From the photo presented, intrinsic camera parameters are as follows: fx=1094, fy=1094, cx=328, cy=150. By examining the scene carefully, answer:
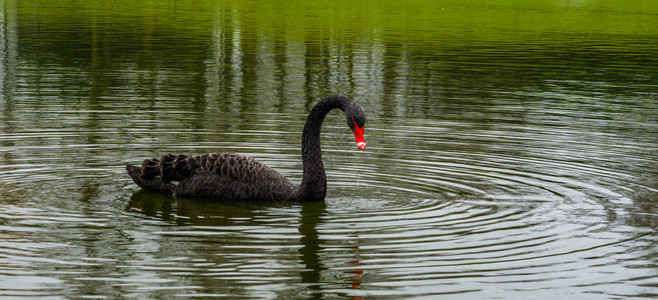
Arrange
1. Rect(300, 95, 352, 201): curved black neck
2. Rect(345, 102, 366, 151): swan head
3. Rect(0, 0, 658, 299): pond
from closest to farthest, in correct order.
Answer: Rect(0, 0, 658, 299): pond < Rect(345, 102, 366, 151): swan head < Rect(300, 95, 352, 201): curved black neck

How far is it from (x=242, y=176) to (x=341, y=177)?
63.7 inches

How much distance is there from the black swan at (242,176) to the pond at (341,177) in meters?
0.15

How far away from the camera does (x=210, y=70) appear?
24.3 m

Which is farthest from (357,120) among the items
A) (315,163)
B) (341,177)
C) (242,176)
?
(341,177)

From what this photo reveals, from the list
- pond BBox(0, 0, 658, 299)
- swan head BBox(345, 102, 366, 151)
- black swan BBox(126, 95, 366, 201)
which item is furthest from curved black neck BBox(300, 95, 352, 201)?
swan head BBox(345, 102, 366, 151)

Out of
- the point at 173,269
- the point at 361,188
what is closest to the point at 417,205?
the point at 361,188

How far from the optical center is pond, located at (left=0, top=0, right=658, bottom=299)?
310 inches

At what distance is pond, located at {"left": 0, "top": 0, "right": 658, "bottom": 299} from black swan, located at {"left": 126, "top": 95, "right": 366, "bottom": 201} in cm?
15

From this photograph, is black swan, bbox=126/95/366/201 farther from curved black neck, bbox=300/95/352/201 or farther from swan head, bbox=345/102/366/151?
Result: swan head, bbox=345/102/366/151

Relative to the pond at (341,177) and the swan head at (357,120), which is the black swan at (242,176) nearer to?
the pond at (341,177)

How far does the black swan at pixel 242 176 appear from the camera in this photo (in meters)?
10.4

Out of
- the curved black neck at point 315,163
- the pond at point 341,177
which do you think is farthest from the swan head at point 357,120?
the pond at point 341,177

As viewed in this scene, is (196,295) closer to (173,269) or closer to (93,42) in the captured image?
(173,269)

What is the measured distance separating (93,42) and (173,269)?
2344 centimetres
